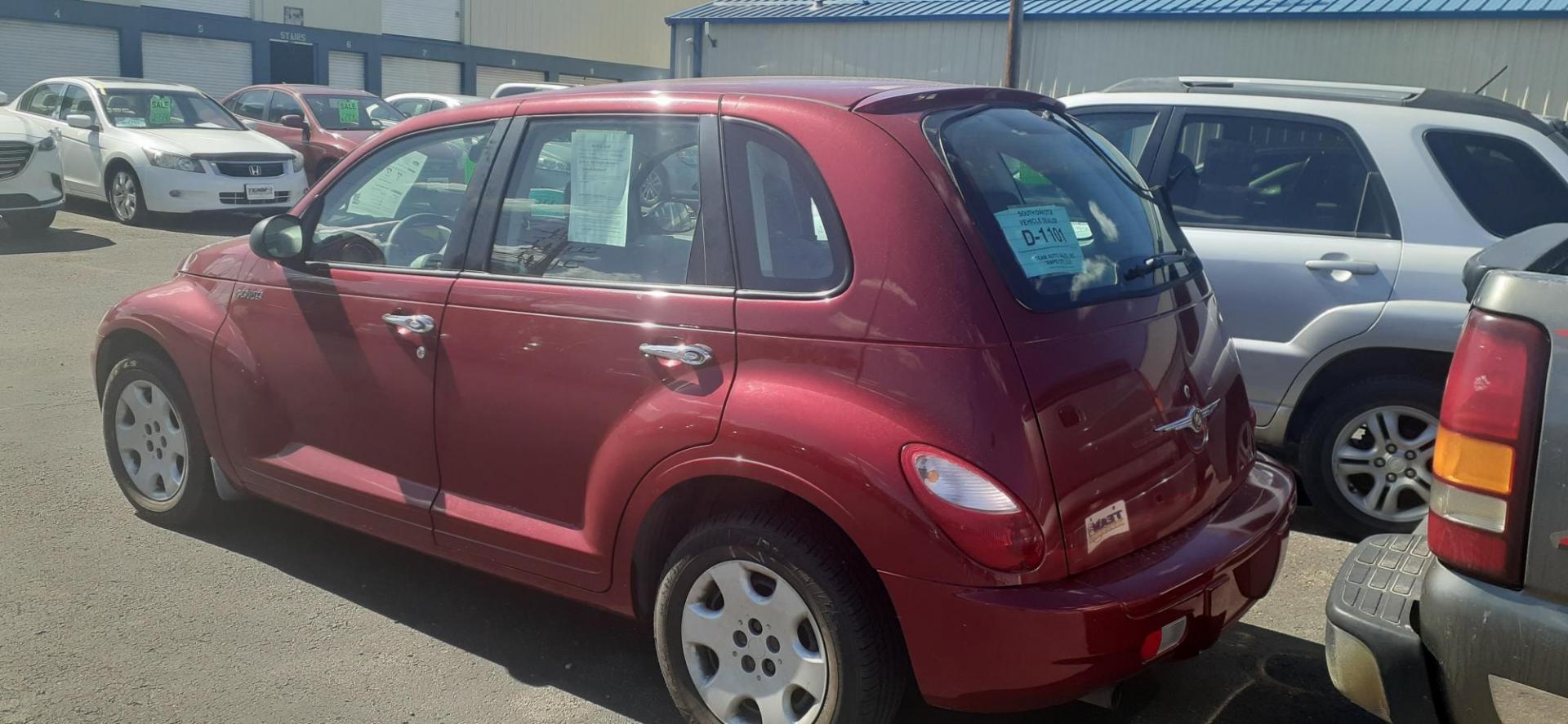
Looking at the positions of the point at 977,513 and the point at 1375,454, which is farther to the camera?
the point at 1375,454

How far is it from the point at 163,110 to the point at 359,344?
12.6 metres

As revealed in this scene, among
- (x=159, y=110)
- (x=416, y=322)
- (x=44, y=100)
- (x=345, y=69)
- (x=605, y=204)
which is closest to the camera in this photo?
(x=605, y=204)

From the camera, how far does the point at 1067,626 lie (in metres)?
2.74

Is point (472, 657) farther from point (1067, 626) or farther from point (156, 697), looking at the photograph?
point (1067, 626)

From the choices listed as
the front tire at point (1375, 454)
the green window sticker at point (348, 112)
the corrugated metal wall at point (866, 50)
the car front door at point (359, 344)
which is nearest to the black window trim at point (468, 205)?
the car front door at point (359, 344)

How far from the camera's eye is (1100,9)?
19078mm

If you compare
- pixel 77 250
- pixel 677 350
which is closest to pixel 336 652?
pixel 677 350

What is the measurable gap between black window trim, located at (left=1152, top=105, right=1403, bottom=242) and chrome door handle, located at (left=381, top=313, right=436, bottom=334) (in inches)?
125

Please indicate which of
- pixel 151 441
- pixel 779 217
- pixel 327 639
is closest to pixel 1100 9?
pixel 151 441

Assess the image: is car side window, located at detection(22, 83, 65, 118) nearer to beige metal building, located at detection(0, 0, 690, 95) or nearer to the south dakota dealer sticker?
beige metal building, located at detection(0, 0, 690, 95)

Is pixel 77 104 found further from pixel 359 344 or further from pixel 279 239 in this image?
pixel 359 344

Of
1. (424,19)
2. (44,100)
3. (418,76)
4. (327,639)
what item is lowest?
(327,639)

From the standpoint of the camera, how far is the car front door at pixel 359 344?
3.80 metres

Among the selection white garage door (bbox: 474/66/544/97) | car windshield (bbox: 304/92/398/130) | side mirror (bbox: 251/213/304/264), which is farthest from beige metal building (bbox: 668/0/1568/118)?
side mirror (bbox: 251/213/304/264)
